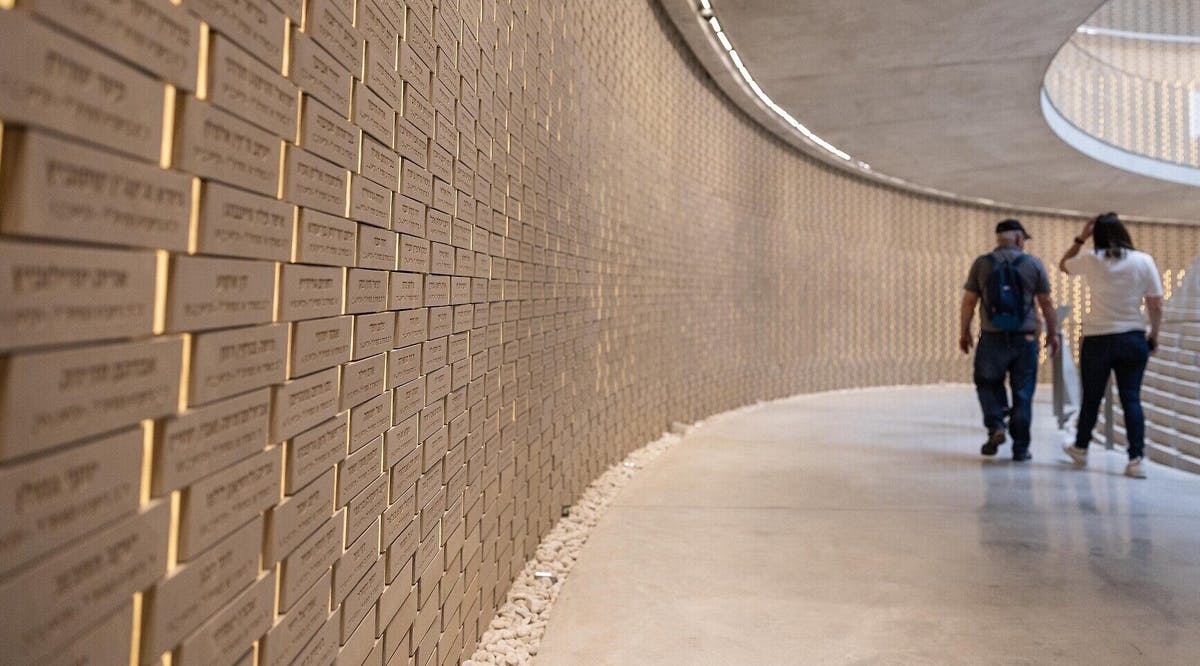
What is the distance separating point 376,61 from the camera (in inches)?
47.7

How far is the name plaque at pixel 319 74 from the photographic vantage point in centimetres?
95

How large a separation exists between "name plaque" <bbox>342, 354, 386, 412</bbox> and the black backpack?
3934 mm

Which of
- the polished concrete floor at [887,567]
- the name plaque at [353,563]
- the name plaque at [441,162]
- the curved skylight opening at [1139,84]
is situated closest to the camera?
the name plaque at [353,563]

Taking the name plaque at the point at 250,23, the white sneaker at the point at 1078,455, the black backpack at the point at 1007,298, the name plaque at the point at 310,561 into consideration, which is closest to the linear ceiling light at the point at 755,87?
the black backpack at the point at 1007,298

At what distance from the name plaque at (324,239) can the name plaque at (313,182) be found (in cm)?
1

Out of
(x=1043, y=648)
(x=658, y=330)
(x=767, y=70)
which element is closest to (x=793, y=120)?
(x=767, y=70)

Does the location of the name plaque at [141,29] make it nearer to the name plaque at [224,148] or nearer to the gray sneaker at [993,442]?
the name plaque at [224,148]

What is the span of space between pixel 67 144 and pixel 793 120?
7.17m

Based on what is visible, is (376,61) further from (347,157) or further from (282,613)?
(282,613)

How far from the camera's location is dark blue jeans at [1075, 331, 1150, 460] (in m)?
3.83

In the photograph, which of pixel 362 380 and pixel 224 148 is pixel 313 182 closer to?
pixel 224 148

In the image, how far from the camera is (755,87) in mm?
6355

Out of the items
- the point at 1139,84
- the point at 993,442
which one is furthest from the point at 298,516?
the point at 1139,84

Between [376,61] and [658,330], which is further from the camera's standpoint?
[658,330]
